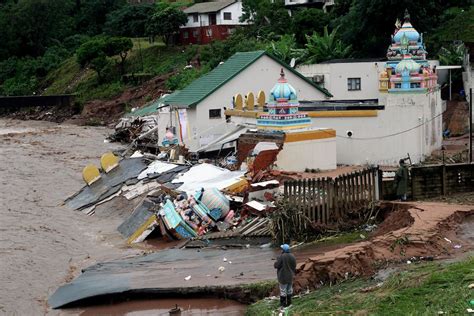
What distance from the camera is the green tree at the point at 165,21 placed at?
75500mm

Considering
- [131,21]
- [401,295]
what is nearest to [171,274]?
[401,295]

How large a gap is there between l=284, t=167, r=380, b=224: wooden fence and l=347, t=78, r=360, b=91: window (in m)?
20.8

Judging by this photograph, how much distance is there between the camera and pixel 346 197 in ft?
72.7

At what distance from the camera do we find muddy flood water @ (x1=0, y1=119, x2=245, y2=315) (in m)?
17.8

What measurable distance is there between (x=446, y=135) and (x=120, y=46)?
1618 inches

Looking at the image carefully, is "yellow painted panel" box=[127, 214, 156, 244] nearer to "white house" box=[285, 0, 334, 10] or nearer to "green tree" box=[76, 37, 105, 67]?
"green tree" box=[76, 37, 105, 67]

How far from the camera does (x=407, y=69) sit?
30312mm

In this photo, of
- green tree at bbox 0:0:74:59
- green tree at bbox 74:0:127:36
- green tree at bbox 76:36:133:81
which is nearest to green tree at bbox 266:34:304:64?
green tree at bbox 76:36:133:81

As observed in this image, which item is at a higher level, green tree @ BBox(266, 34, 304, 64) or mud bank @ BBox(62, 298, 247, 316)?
green tree @ BBox(266, 34, 304, 64)

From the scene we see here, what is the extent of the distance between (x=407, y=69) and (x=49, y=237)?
1487 centimetres

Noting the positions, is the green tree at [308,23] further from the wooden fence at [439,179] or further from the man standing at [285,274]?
the man standing at [285,274]

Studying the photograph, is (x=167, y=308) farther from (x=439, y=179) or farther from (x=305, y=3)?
(x=305, y=3)

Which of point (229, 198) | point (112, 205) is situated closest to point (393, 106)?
point (229, 198)

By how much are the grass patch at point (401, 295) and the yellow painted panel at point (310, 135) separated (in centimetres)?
1200
